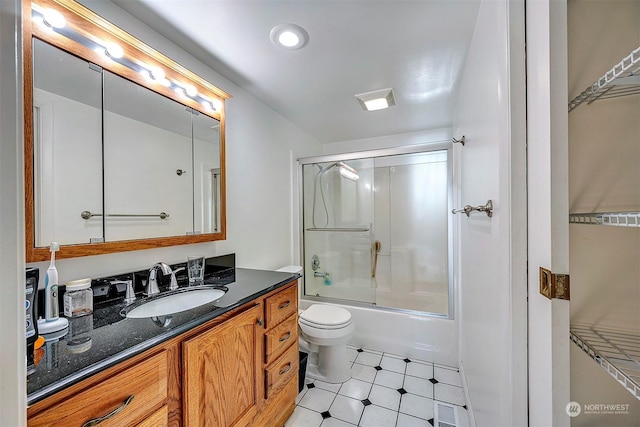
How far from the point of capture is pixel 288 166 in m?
2.68

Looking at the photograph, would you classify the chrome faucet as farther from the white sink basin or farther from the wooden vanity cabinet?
the wooden vanity cabinet

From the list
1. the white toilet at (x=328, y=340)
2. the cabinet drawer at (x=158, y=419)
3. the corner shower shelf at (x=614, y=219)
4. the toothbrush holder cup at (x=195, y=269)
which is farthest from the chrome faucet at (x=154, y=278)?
the corner shower shelf at (x=614, y=219)

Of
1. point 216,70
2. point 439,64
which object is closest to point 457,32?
point 439,64

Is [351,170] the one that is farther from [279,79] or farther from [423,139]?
[279,79]

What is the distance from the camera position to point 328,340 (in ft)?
6.15

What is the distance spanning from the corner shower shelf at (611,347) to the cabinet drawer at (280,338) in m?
1.20

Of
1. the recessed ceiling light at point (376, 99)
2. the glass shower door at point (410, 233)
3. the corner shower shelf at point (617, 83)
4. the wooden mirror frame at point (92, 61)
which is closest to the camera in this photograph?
the corner shower shelf at point (617, 83)

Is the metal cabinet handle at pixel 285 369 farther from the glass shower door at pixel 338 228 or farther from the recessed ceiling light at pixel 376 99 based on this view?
the recessed ceiling light at pixel 376 99

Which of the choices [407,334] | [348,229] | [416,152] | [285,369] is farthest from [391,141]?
[285,369]

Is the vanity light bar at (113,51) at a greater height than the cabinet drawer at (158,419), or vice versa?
the vanity light bar at (113,51)

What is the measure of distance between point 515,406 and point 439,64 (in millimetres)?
1819

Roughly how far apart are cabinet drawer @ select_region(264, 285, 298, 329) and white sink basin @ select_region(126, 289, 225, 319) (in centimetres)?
25

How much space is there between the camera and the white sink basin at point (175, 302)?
3.90 feet

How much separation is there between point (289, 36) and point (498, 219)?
1.36 metres
